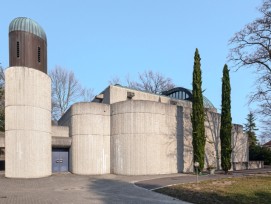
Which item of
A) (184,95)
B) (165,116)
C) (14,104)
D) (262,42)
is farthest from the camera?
(184,95)

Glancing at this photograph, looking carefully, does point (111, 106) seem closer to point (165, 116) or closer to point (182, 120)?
point (165, 116)

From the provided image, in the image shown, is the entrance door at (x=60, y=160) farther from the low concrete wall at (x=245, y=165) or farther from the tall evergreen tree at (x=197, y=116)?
the low concrete wall at (x=245, y=165)

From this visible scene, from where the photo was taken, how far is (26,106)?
23.2m

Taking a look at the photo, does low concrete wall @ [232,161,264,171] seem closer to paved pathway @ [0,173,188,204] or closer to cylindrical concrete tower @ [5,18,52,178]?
paved pathway @ [0,173,188,204]

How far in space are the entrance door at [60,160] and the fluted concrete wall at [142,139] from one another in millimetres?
4452

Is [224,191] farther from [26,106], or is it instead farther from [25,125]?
[26,106]

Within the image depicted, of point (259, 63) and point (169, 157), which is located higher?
point (259, 63)

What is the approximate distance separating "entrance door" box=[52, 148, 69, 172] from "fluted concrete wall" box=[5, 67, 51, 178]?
3269 millimetres

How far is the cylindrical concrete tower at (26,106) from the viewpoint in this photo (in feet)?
74.4

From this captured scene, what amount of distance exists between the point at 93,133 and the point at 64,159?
13.0 ft

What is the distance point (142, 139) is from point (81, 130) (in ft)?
17.5

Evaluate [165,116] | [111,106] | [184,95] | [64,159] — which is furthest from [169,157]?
[184,95]

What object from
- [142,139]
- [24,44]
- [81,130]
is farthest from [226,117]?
[24,44]

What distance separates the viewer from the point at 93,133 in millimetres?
26594
